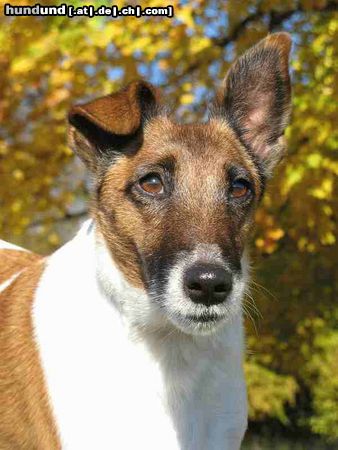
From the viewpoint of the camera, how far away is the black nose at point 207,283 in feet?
13.8

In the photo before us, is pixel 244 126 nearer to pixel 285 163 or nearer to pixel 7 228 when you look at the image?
pixel 285 163

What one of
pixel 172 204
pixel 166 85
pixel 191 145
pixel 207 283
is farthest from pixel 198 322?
pixel 166 85

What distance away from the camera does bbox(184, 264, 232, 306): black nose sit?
4203mm

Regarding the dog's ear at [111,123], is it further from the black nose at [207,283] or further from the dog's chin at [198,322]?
the dog's chin at [198,322]

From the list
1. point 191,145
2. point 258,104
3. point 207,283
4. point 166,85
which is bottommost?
point 207,283

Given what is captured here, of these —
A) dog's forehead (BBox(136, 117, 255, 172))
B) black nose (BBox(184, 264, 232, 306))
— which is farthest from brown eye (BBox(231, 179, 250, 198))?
black nose (BBox(184, 264, 232, 306))

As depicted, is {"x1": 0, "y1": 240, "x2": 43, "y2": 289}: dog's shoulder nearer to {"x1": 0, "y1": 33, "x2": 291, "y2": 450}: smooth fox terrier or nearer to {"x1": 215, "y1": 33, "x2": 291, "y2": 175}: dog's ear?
{"x1": 0, "y1": 33, "x2": 291, "y2": 450}: smooth fox terrier

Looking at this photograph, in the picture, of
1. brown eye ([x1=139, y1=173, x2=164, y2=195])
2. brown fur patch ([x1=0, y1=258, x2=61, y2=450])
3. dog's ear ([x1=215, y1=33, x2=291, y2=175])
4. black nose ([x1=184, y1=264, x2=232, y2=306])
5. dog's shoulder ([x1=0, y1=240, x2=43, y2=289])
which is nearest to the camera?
black nose ([x1=184, y1=264, x2=232, y2=306])

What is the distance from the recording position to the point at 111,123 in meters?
4.45

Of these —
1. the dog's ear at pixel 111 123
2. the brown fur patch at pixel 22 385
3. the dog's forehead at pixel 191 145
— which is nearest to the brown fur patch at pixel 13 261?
the brown fur patch at pixel 22 385

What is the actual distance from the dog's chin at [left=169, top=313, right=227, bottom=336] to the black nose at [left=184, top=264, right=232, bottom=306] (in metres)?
0.10

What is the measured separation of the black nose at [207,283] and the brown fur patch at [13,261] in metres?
1.73

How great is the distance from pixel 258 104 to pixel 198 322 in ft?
5.57

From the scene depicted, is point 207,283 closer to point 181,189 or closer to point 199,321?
point 199,321
